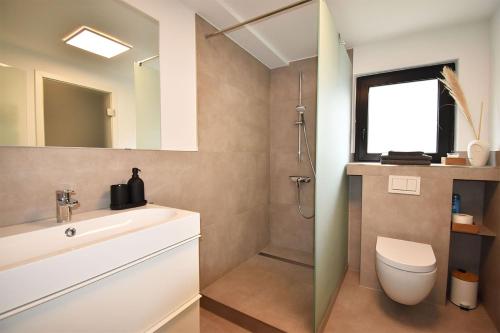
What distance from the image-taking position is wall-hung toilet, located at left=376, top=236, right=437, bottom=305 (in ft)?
4.69

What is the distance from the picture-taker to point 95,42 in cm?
Answer: 121

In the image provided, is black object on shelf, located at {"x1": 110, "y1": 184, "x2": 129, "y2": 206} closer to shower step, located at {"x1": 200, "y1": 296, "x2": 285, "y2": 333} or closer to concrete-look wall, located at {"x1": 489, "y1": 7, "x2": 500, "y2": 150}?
shower step, located at {"x1": 200, "y1": 296, "x2": 285, "y2": 333}

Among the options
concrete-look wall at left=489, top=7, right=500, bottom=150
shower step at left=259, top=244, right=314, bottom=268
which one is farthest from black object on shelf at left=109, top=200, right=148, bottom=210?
concrete-look wall at left=489, top=7, right=500, bottom=150

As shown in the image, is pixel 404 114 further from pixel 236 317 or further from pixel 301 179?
pixel 236 317

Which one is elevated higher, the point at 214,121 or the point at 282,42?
the point at 282,42

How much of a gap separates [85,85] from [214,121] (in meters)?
0.99

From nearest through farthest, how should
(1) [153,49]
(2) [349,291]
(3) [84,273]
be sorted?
(3) [84,273] < (1) [153,49] < (2) [349,291]

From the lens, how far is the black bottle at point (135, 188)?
130cm

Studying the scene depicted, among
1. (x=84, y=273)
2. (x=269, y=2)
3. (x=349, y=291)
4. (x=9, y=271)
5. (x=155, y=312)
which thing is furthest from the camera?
(x=349, y=291)

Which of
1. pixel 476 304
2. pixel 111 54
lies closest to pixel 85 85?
pixel 111 54

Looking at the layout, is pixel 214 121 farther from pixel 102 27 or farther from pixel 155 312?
pixel 155 312

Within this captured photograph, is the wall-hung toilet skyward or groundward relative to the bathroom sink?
groundward

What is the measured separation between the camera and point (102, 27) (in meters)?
1.24

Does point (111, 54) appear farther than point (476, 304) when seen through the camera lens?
No
